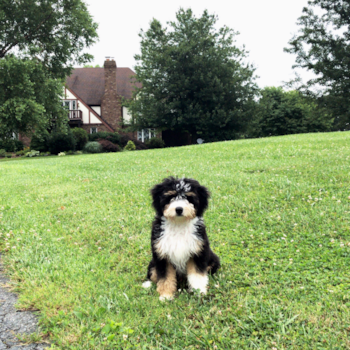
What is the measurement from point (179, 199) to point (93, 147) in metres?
28.5

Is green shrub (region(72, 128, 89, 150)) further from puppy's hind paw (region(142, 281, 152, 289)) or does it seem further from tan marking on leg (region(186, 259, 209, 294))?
tan marking on leg (region(186, 259, 209, 294))

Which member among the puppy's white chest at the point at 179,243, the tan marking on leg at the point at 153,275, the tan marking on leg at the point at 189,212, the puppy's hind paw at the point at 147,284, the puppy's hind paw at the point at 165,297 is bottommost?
the puppy's hind paw at the point at 147,284

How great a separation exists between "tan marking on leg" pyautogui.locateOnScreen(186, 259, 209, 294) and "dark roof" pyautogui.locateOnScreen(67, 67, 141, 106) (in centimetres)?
3972

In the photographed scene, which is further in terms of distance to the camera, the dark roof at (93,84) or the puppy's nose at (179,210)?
the dark roof at (93,84)

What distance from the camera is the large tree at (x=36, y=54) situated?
78.3ft

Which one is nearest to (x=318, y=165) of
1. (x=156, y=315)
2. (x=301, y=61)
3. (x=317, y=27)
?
(x=156, y=315)

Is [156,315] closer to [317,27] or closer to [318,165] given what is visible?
[318,165]

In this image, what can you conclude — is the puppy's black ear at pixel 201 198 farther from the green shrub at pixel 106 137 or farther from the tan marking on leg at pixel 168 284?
the green shrub at pixel 106 137

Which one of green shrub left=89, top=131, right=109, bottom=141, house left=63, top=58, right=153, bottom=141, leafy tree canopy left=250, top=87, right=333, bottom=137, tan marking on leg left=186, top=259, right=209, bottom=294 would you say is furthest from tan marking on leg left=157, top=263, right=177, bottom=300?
leafy tree canopy left=250, top=87, right=333, bottom=137

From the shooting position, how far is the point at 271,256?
14.1ft

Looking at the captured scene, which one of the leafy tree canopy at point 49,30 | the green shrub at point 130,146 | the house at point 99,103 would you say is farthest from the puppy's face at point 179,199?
the house at point 99,103

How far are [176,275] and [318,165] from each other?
698 cm

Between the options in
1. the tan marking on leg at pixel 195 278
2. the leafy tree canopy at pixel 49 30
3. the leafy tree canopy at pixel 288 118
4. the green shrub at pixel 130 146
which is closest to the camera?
the tan marking on leg at pixel 195 278

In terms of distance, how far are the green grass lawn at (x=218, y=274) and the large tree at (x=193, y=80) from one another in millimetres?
24878
